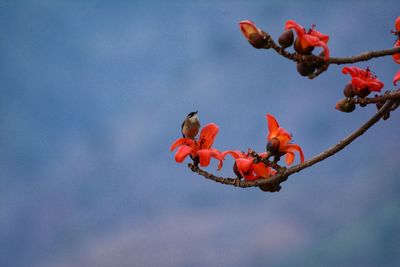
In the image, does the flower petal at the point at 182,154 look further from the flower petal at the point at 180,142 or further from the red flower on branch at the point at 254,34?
the red flower on branch at the point at 254,34

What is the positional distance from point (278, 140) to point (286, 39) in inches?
12.7

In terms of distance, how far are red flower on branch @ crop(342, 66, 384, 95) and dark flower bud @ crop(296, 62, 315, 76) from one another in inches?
9.5

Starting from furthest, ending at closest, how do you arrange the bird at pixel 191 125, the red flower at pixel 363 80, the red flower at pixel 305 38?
the red flower at pixel 363 80 → the bird at pixel 191 125 → the red flower at pixel 305 38

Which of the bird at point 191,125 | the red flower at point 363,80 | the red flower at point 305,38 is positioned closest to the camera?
the red flower at point 305,38

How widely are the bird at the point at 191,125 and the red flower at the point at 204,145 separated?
0.03m

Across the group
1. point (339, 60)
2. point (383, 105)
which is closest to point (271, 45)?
point (339, 60)

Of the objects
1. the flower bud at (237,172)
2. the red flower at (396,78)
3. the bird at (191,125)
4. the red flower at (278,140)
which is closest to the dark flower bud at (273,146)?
the red flower at (278,140)

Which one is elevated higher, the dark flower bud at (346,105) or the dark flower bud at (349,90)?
the dark flower bud at (349,90)

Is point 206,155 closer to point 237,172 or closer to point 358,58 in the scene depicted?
point 237,172

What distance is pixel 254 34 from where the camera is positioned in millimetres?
1817

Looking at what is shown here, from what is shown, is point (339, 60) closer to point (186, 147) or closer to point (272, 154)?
point (272, 154)

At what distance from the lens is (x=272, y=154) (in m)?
1.95

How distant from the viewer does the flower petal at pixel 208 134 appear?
1956 millimetres

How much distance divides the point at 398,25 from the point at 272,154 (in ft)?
2.17
